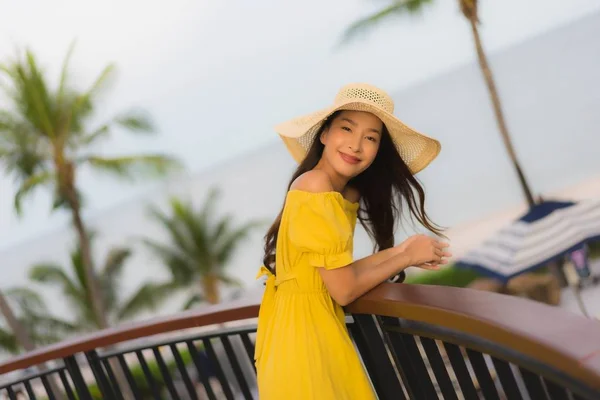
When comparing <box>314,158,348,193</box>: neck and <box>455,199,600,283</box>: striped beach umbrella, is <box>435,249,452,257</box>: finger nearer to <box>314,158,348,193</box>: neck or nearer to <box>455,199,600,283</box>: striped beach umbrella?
<box>314,158,348,193</box>: neck

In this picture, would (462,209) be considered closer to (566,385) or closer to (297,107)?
(297,107)

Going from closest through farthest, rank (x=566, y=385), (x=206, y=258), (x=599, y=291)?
(x=566, y=385), (x=599, y=291), (x=206, y=258)

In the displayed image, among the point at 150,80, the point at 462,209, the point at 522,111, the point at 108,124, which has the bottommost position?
the point at 462,209

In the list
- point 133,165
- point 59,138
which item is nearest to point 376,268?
point 133,165

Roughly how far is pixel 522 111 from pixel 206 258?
1656 inches

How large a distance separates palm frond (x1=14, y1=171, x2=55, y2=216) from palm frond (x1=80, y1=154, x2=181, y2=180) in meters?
0.95

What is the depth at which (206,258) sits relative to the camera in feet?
70.5

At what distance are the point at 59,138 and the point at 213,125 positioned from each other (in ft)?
199

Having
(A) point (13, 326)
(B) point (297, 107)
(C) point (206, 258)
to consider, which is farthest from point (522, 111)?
(A) point (13, 326)

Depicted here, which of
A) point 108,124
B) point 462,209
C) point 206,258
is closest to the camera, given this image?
point 108,124

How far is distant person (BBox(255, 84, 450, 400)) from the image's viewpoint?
1811mm

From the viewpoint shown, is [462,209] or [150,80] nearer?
[462,209]

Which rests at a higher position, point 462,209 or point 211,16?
point 211,16

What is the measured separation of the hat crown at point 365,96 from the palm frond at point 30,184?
56.6 ft
